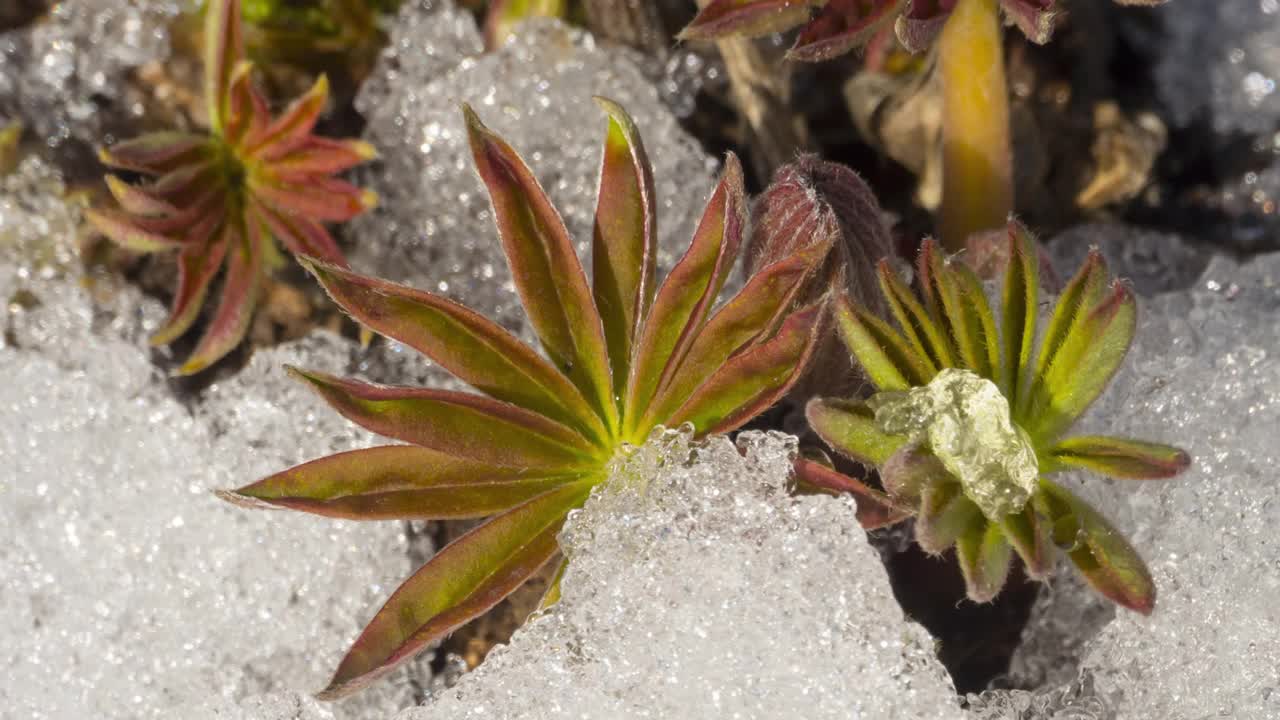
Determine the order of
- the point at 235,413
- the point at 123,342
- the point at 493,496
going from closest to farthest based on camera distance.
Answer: the point at 493,496
the point at 235,413
the point at 123,342

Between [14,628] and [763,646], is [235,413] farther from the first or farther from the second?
[763,646]

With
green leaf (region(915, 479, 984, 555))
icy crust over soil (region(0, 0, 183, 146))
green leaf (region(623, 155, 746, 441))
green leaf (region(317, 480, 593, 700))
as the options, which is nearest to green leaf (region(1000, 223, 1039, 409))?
green leaf (region(915, 479, 984, 555))

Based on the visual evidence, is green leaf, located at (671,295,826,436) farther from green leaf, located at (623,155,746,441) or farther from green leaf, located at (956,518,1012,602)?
green leaf, located at (956,518,1012,602)

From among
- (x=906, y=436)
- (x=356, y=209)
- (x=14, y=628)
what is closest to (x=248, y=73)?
(x=356, y=209)

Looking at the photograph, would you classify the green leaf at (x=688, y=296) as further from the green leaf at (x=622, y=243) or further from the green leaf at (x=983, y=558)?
the green leaf at (x=983, y=558)

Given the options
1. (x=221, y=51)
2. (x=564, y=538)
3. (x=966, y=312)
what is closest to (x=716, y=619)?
(x=564, y=538)

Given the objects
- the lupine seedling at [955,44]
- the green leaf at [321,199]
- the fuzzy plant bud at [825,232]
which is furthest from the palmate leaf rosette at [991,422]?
the green leaf at [321,199]

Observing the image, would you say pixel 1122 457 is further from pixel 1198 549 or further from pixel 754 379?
pixel 754 379
